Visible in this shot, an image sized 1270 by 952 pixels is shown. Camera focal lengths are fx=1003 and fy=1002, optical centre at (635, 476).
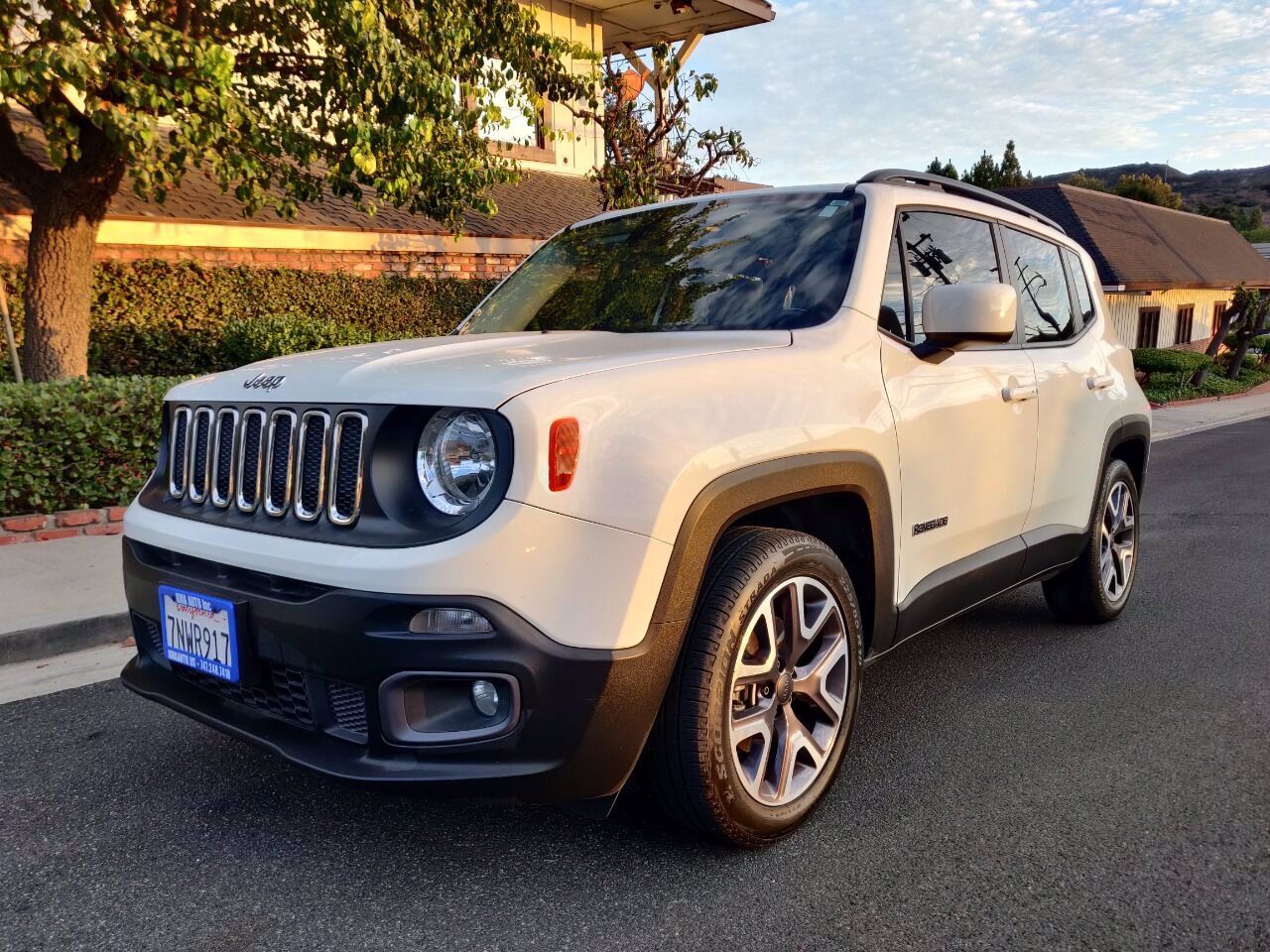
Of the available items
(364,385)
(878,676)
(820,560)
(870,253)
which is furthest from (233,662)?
(878,676)

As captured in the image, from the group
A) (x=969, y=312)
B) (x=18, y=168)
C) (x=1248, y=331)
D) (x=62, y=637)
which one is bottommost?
(x=62, y=637)

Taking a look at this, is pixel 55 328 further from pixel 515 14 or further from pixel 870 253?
pixel 870 253

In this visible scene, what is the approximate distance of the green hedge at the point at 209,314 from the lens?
32.3 ft

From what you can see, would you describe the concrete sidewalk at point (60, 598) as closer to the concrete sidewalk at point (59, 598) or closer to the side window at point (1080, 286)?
the concrete sidewalk at point (59, 598)

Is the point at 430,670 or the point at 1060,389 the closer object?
the point at 430,670

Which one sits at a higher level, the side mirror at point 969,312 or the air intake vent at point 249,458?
the side mirror at point 969,312

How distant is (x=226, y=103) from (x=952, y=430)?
5.63 meters

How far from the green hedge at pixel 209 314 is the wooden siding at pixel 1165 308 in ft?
54.4

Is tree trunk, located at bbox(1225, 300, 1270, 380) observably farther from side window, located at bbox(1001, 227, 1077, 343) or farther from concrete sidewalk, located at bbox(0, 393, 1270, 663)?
concrete sidewalk, located at bbox(0, 393, 1270, 663)

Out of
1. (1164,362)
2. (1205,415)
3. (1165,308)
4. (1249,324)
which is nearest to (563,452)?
(1205,415)

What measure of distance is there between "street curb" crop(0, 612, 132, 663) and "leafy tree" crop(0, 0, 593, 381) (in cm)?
350

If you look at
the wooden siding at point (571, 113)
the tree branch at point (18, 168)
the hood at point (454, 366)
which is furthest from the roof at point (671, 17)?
the hood at point (454, 366)

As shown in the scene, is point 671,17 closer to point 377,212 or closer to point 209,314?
point 377,212

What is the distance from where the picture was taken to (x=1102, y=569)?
4707mm
